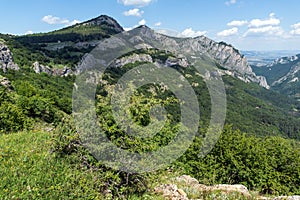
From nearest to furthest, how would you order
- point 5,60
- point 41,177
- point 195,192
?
point 41,177
point 195,192
point 5,60

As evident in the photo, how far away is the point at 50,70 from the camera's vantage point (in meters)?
149

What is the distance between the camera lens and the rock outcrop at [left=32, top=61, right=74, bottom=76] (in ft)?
449

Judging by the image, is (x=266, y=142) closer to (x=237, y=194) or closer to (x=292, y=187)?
(x=292, y=187)

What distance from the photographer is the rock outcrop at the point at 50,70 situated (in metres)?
137

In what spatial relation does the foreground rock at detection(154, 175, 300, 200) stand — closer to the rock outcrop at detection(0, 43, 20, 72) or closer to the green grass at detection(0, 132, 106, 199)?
the green grass at detection(0, 132, 106, 199)

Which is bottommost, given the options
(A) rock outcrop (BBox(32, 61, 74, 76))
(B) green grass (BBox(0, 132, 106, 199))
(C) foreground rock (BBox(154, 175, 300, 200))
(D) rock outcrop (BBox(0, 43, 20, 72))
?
(C) foreground rock (BBox(154, 175, 300, 200))

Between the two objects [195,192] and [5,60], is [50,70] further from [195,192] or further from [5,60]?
[195,192]


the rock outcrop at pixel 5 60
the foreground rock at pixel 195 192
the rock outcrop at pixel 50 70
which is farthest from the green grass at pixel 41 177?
the rock outcrop at pixel 50 70

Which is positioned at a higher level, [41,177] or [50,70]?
[50,70]

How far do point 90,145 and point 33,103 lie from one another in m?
34.1

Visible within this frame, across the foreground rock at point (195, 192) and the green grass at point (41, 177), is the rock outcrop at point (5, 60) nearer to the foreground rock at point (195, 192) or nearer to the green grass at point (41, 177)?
the green grass at point (41, 177)

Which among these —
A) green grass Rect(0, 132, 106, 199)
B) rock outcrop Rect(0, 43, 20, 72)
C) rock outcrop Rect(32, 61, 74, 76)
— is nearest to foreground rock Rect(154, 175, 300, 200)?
green grass Rect(0, 132, 106, 199)

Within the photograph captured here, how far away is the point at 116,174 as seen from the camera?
8789mm

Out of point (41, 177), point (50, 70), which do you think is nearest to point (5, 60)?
point (50, 70)
